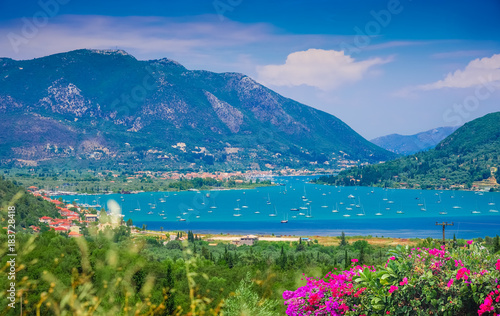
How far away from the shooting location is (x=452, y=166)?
8500cm

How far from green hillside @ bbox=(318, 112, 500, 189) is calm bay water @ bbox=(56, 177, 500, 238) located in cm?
548

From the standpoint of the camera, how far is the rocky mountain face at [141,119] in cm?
11381

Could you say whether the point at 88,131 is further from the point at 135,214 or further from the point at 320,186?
the point at 135,214

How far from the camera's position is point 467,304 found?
3676 mm

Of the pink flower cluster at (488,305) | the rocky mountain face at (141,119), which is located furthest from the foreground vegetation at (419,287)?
the rocky mountain face at (141,119)

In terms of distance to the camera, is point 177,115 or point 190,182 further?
point 177,115

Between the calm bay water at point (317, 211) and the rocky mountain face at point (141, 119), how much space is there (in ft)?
148

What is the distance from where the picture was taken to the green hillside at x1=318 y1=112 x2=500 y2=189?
7888 centimetres

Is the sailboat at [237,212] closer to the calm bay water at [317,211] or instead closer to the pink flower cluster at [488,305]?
the calm bay water at [317,211]

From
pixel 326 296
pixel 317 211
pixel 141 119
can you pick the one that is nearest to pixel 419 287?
pixel 326 296

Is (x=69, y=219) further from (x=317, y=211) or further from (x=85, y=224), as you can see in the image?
(x=317, y=211)

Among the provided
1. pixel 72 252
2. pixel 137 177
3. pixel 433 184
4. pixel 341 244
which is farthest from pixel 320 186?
pixel 72 252

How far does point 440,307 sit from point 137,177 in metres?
93.6

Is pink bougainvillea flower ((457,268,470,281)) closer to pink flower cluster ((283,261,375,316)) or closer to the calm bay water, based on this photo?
pink flower cluster ((283,261,375,316))
